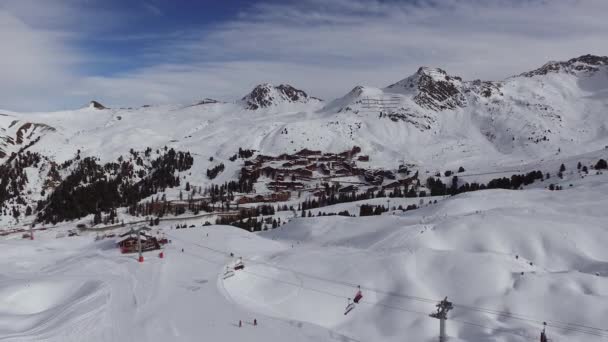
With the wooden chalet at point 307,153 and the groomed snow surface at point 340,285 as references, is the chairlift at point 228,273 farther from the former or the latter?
the wooden chalet at point 307,153

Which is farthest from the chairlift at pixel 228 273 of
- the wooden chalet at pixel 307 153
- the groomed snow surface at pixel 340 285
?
the wooden chalet at pixel 307 153

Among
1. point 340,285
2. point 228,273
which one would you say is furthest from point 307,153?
point 340,285

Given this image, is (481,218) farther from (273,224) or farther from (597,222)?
(273,224)

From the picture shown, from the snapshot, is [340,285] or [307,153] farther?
[307,153]

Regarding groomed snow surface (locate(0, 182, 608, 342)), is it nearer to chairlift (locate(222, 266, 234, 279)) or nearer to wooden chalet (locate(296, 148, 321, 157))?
chairlift (locate(222, 266, 234, 279))

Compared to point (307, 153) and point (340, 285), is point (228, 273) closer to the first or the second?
point (340, 285)

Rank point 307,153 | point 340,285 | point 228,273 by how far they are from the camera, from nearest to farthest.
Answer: point 340,285 < point 228,273 < point 307,153

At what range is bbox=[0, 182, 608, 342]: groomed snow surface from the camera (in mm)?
33469

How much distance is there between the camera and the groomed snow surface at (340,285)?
33.5 meters

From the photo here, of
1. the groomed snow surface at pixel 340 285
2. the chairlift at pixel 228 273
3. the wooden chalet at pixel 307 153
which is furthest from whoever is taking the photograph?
the wooden chalet at pixel 307 153

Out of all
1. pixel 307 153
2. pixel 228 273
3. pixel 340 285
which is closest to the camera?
pixel 340 285

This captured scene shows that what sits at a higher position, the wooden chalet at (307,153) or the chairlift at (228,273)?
the wooden chalet at (307,153)

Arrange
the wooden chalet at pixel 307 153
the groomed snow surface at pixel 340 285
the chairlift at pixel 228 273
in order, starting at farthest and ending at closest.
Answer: the wooden chalet at pixel 307 153, the chairlift at pixel 228 273, the groomed snow surface at pixel 340 285

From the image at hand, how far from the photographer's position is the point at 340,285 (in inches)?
1676
